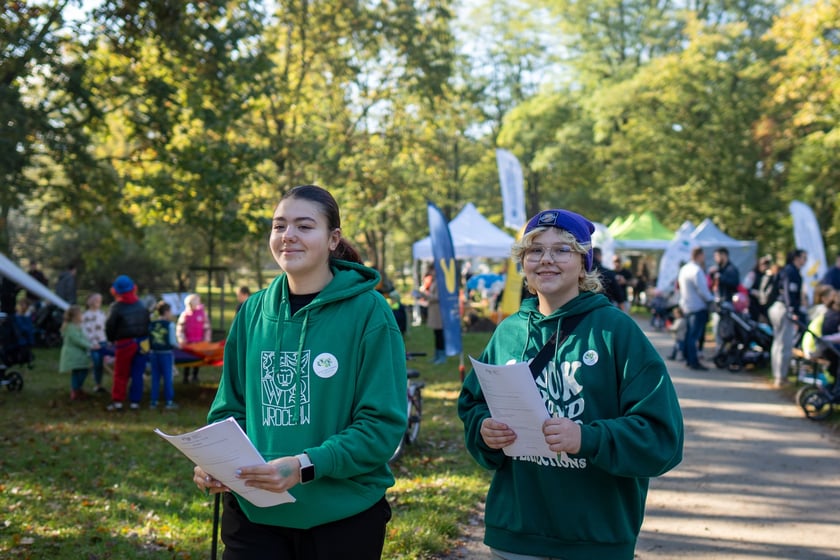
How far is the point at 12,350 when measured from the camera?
13.6 m

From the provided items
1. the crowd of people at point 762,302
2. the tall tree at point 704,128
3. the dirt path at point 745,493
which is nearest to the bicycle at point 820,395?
the dirt path at point 745,493

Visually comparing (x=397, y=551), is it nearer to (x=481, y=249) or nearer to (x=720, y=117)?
(x=481, y=249)

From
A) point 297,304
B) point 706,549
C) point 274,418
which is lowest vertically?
point 706,549

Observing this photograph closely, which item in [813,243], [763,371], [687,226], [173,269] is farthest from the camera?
[173,269]

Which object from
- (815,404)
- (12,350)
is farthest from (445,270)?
(12,350)

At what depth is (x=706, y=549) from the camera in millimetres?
5750

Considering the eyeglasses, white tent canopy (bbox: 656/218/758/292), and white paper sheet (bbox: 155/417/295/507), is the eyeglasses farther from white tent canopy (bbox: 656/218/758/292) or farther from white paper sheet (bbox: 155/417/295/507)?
white tent canopy (bbox: 656/218/758/292)

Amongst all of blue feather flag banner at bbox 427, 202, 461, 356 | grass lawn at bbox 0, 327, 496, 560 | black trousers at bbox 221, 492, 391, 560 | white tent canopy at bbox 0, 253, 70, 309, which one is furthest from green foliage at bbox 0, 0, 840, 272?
black trousers at bbox 221, 492, 391, 560

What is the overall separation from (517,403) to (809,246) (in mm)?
20195

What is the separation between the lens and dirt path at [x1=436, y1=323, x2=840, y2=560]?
229 inches

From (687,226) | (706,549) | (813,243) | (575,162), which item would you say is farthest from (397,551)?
(575,162)

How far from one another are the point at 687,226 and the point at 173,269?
902 inches

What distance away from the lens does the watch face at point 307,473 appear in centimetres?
258

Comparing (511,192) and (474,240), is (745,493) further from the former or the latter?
(474,240)
